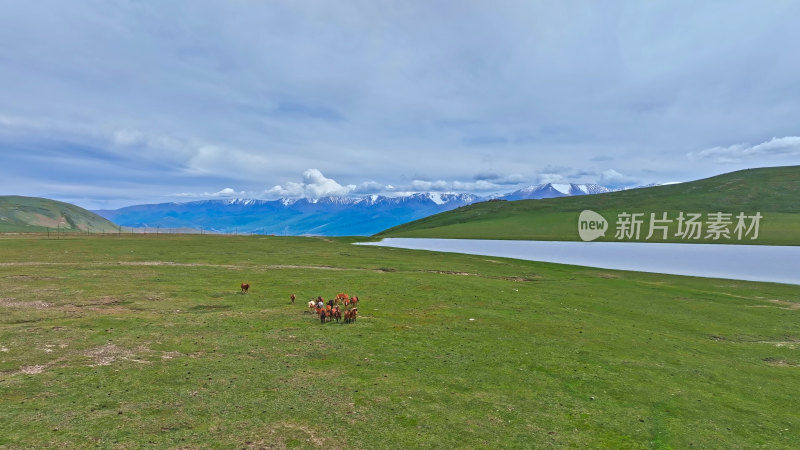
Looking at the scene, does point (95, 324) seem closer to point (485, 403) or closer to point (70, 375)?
point (70, 375)

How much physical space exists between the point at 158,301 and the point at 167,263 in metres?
30.7

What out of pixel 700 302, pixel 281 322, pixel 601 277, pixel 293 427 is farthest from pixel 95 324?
pixel 601 277

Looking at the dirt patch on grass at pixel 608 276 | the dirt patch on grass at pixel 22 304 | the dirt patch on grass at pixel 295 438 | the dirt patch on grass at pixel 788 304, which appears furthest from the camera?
the dirt patch on grass at pixel 608 276

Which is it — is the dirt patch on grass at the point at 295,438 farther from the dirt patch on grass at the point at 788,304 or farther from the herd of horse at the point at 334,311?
the dirt patch on grass at the point at 788,304

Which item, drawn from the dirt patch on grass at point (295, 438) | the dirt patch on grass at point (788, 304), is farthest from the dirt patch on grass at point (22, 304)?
the dirt patch on grass at point (788, 304)

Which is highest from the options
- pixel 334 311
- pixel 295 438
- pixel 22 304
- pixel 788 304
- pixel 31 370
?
pixel 334 311

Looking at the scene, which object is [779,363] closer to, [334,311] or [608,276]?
[334,311]

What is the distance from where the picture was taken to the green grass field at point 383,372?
12.0 m

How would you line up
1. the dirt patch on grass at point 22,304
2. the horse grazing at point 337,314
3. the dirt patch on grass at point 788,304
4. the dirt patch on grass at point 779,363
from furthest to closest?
the dirt patch on grass at point 788,304 → the dirt patch on grass at point 22,304 → the horse grazing at point 337,314 → the dirt patch on grass at point 779,363

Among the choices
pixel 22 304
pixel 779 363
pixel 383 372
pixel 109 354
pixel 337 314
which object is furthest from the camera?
pixel 22 304

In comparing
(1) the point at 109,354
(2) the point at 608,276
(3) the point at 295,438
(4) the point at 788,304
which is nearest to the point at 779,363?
(4) the point at 788,304

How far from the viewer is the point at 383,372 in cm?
1697

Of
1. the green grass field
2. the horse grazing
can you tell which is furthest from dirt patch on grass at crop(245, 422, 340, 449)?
the horse grazing

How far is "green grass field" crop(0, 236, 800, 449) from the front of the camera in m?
12.0
